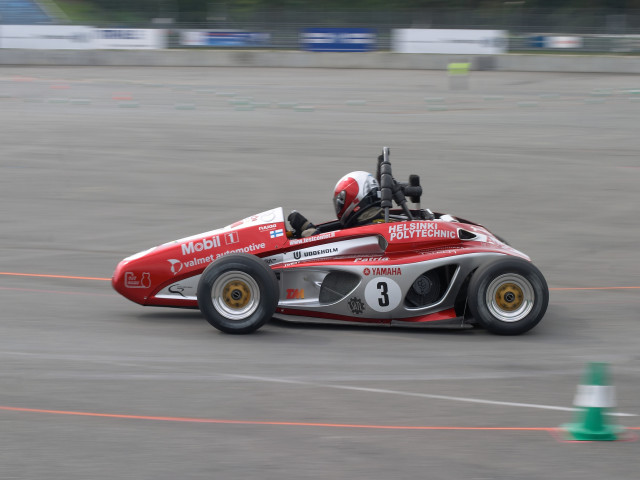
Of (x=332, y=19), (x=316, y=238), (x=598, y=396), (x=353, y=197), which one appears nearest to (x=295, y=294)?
(x=316, y=238)

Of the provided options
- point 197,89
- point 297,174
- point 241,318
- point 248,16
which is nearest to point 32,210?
point 297,174

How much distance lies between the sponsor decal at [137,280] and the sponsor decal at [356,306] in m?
1.92

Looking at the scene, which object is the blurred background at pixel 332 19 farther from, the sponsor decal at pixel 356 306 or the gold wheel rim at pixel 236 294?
the gold wheel rim at pixel 236 294

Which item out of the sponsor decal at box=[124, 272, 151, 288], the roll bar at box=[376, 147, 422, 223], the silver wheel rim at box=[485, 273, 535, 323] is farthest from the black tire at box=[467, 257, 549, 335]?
the sponsor decal at box=[124, 272, 151, 288]

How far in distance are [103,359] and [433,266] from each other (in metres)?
3.01

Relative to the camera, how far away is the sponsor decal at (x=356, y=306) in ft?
26.0

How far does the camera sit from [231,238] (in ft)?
26.8

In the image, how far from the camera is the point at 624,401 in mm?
6336

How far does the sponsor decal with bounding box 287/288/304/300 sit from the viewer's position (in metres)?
8.05

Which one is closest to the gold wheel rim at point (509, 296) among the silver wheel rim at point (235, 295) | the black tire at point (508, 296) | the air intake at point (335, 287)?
the black tire at point (508, 296)

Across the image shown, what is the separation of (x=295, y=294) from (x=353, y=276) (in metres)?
0.58

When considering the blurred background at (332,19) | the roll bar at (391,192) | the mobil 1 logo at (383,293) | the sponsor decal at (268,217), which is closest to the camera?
the mobil 1 logo at (383,293)

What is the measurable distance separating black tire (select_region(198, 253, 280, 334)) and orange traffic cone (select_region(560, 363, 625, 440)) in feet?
9.82

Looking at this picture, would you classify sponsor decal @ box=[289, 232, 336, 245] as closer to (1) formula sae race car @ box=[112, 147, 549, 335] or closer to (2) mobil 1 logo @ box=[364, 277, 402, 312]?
(1) formula sae race car @ box=[112, 147, 549, 335]
